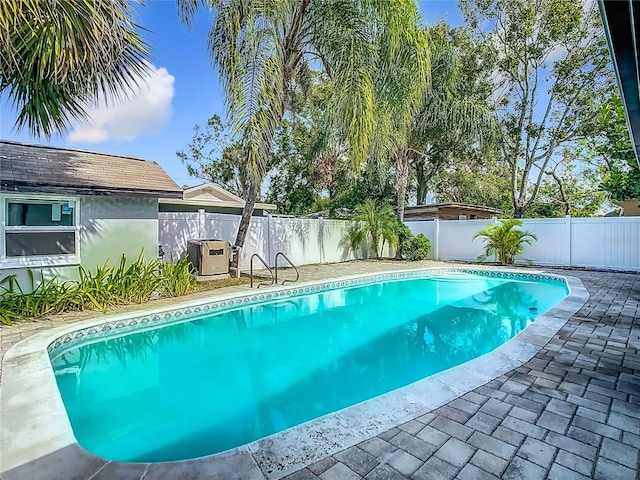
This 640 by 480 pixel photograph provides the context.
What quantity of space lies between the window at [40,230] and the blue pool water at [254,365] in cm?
271

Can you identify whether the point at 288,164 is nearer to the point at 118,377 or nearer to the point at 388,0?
the point at 388,0

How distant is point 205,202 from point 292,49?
23.8 feet

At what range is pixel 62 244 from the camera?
751 centimetres

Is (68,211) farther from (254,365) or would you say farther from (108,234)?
(254,365)

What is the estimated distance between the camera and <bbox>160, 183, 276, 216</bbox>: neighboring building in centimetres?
1434

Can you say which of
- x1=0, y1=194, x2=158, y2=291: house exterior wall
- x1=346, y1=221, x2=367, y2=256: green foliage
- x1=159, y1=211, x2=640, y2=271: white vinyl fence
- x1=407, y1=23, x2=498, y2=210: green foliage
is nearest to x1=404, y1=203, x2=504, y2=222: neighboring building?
x1=159, y1=211, x2=640, y2=271: white vinyl fence

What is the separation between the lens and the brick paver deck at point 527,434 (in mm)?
2299

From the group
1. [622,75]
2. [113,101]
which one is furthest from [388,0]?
[622,75]

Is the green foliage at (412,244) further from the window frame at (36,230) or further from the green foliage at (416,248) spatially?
the window frame at (36,230)

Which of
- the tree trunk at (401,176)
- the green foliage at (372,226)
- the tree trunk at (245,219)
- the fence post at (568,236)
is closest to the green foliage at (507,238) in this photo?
the fence post at (568,236)

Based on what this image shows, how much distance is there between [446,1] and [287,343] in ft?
61.1

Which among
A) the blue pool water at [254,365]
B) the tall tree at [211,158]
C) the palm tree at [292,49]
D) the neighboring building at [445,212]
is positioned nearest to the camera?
the blue pool water at [254,365]

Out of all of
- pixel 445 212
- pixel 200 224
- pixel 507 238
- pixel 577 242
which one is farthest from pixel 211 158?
pixel 577 242

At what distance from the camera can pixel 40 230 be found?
7086 millimetres
